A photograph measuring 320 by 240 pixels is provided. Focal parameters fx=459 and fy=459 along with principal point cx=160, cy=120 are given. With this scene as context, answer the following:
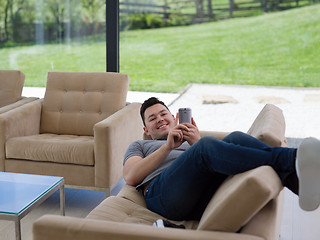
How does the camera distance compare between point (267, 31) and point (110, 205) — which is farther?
point (267, 31)

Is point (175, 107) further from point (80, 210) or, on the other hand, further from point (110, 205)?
point (110, 205)

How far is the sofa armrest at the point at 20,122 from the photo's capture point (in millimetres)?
3467

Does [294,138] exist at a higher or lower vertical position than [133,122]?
lower

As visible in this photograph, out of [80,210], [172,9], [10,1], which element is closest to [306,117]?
[172,9]

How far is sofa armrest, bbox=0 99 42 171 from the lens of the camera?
347cm

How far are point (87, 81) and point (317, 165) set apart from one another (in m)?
2.66

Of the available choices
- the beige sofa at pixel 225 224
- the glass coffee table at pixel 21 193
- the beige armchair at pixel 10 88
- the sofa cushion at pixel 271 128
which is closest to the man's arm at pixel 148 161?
the sofa cushion at pixel 271 128

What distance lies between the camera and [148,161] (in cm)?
238

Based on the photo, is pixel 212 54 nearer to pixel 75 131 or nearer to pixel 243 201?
pixel 75 131

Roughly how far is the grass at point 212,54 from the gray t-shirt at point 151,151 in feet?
6.76

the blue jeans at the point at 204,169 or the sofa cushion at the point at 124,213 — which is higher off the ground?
the blue jeans at the point at 204,169

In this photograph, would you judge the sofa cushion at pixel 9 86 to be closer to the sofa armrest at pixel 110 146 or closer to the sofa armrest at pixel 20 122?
the sofa armrest at pixel 20 122

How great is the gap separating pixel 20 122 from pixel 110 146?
2.81 feet

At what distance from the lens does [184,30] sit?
458 cm
